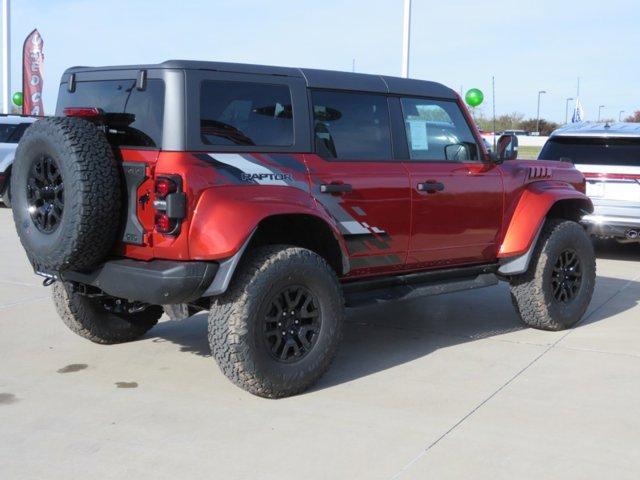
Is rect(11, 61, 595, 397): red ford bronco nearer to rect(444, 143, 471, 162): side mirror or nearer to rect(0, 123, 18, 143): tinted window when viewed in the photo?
rect(444, 143, 471, 162): side mirror

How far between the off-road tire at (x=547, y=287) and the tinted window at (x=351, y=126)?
5.29ft

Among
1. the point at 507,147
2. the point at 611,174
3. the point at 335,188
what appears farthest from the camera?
the point at 611,174

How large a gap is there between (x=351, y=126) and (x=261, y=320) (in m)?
1.46

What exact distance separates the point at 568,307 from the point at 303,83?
2888 millimetres

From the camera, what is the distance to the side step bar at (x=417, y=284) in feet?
16.9

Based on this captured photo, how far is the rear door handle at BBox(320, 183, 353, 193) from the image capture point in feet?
15.4

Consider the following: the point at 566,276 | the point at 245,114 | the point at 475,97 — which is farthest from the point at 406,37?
the point at 245,114

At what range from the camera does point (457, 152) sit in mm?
5801

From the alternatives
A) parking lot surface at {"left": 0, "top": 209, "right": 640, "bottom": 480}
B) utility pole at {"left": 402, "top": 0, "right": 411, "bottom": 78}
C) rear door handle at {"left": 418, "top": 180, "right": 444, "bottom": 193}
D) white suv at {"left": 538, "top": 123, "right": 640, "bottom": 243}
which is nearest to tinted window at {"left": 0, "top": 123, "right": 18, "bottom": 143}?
utility pole at {"left": 402, "top": 0, "right": 411, "bottom": 78}

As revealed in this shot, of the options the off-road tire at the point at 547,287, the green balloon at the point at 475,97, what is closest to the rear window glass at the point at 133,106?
the off-road tire at the point at 547,287

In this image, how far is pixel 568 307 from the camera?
6273 mm

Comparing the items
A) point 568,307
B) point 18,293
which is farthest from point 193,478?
point 18,293

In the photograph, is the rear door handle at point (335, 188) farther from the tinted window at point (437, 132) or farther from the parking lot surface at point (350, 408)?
the parking lot surface at point (350, 408)

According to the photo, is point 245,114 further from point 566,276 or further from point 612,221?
point 612,221
